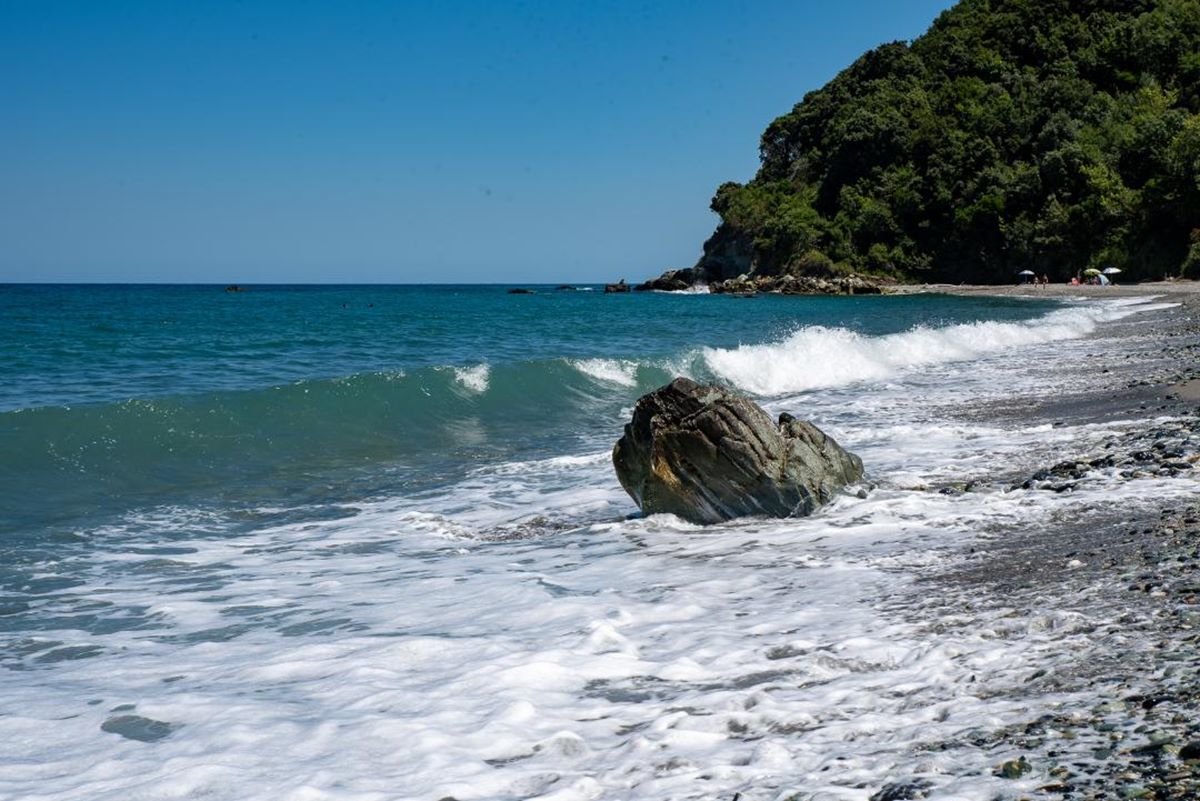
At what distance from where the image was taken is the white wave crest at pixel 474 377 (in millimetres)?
19547

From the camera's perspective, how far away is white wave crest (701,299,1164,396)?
22.4m

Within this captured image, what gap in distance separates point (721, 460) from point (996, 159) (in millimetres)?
90946

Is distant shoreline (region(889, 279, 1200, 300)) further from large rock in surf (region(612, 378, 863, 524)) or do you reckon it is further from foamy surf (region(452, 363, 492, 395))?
large rock in surf (region(612, 378, 863, 524))

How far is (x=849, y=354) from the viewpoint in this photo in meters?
24.3

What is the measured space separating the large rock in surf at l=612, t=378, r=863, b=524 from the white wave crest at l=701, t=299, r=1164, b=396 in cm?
1220

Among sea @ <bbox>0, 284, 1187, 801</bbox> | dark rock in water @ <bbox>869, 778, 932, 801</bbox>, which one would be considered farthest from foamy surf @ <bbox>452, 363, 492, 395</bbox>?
dark rock in water @ <bbox>869, 778, 932, 801</bbox>

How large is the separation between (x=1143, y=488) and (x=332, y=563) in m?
6.23

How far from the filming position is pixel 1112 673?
3896 millimetres

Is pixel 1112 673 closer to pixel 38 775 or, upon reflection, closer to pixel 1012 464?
pixel 38 775

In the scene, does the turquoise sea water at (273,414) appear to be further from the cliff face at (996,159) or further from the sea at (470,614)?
the cliff face at (996,159)

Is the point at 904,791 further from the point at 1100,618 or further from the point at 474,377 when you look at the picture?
the point at 474,377

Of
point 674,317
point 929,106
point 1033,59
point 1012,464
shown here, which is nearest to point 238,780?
point 1012,464

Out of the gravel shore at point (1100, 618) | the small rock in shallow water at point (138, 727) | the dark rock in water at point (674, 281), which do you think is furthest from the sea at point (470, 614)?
the dark rock in water at point (674, 281)

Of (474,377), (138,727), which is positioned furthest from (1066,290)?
(138,727)
